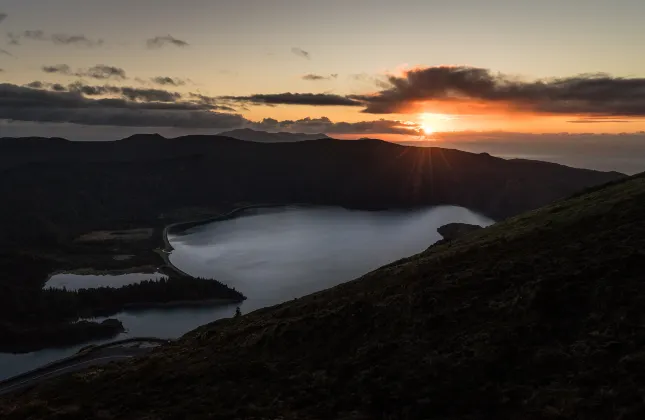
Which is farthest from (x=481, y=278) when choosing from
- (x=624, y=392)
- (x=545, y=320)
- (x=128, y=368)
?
(x=128, y=368)

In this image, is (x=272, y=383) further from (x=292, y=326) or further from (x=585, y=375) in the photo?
(x=585, y=375)

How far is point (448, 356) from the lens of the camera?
85.0 feet

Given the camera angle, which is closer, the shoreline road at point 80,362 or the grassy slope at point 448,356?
the grassy slope at point 448,356

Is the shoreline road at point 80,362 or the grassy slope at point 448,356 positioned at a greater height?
the grassy slope at point 448,356

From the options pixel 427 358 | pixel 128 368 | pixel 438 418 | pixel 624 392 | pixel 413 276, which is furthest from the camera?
pixel 413 276

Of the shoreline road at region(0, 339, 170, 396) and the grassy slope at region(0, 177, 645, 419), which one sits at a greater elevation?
the grassy slope at region(0, 177, 645, 419)

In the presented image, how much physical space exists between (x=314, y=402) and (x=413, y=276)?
71.7 ft

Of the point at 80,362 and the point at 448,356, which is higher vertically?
the point at 448,356

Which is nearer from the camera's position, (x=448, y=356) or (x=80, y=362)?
(x=448, y=356)

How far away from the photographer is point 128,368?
35344 mm

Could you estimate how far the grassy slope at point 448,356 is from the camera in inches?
857

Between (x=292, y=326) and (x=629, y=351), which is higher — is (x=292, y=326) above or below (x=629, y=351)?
below

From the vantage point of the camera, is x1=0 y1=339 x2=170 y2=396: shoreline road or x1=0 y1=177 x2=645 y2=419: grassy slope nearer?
x1=0 y1=177 x2=645 y2=419: grassy slope

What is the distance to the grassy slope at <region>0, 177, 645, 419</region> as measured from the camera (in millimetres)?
21766
